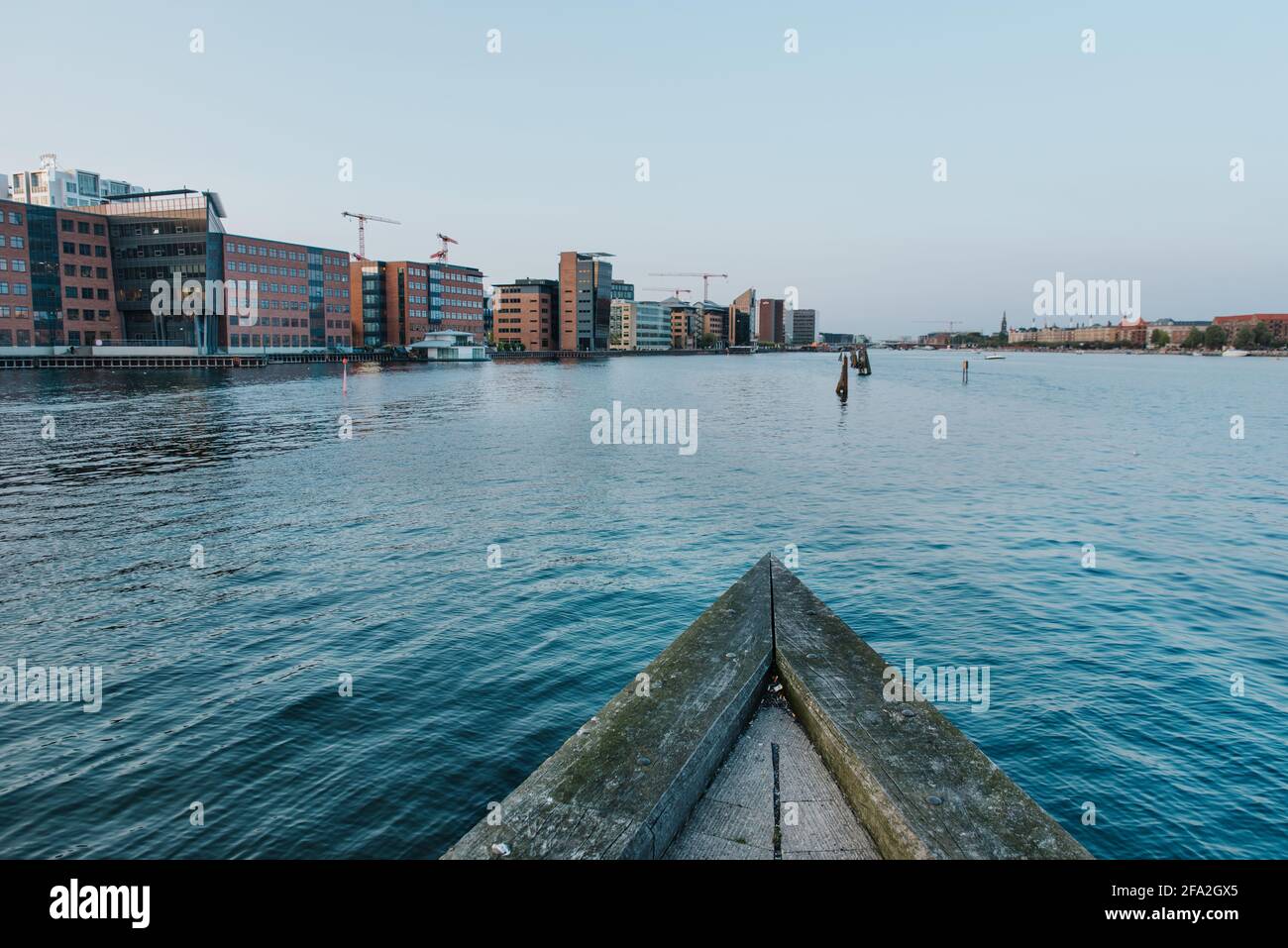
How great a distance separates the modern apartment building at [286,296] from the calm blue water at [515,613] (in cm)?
11683

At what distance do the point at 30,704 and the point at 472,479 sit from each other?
26129 mm

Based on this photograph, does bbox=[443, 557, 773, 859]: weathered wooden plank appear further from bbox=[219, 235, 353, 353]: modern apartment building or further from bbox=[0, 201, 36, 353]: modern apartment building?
bbox=[219, 235, 353, 353]: modern apartment building

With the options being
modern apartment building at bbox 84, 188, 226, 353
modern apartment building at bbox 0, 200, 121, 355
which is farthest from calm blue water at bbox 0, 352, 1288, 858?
modern apartment building at bbox 84, 188, 226, 353

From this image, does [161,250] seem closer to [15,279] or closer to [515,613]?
[15,279]

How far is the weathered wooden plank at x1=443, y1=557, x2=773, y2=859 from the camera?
750 cm

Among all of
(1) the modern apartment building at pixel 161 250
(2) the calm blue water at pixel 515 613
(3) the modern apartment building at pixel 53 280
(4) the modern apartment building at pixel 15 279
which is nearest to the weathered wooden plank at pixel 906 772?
(2) the calm blue water at pixel 515 613

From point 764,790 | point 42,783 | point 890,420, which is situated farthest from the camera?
point 890,420

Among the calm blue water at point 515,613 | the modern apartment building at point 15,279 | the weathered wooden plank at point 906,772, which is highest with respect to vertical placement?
the modern apartment building at point 15,279

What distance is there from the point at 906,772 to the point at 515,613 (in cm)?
1280

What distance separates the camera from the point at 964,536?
93.8 feet

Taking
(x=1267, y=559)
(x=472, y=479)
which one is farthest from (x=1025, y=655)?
(x=472, y=479)

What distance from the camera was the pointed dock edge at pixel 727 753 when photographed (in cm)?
748

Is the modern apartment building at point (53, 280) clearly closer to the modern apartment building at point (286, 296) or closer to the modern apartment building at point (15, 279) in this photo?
the modern apartment building at point (15, 279)

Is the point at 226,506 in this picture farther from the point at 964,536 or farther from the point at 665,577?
the point at 964,536
